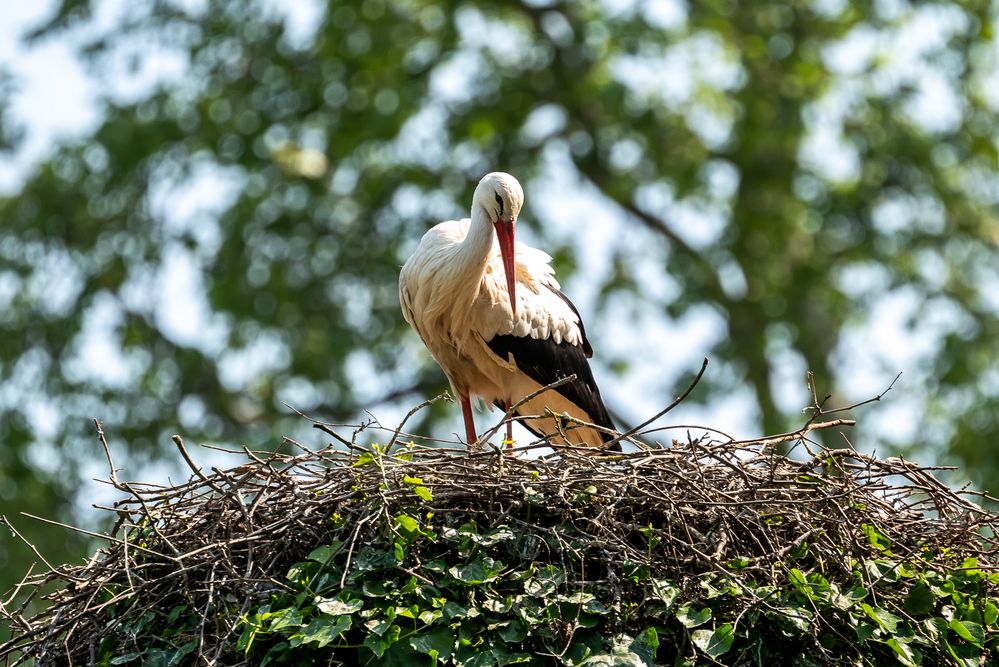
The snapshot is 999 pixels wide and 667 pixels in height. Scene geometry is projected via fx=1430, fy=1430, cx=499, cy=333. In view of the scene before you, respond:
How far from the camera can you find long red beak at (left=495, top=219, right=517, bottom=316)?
597cm

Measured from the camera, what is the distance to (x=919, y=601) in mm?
4125

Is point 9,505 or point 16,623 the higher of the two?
point 9,505

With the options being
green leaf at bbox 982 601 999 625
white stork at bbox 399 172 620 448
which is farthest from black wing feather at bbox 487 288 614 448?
green leaf at bbox 982 601 999 625

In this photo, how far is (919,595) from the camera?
4.13m

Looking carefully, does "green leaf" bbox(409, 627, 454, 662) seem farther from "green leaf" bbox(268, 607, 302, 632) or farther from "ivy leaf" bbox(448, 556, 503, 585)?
"green leaf" bbox(268, 607, 302, 632)

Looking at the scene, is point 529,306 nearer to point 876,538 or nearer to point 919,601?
point 876,538

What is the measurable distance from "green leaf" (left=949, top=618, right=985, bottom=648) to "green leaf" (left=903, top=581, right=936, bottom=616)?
0.08m

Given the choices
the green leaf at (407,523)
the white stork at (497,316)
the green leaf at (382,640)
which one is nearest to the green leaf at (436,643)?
the green leaf at (382,640)

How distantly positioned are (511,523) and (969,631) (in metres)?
1.34

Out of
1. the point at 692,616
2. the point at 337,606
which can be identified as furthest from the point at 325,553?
the point at 692,616

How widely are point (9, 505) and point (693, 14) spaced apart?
7.96 meters

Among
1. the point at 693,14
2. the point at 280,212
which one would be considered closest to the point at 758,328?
the point at 693,14

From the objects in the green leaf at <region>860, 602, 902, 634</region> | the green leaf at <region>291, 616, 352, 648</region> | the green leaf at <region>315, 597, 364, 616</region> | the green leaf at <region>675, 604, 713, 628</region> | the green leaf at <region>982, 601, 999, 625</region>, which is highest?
the green leaf at <region>982, 601, 999, 625</region>

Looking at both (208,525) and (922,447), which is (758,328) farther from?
(208,525)
